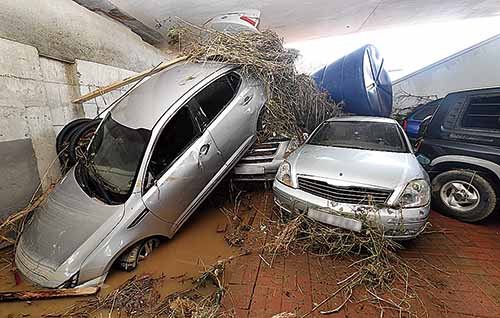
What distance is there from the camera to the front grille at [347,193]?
8.70ft

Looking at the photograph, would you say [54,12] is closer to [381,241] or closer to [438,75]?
[381,241]

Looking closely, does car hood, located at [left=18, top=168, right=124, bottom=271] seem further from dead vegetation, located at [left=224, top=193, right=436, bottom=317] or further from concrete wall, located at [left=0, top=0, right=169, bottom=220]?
dead vegetation, located at [left=224, top=193, right=436, bottom=317]

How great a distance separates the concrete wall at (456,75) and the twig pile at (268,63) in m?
6.87

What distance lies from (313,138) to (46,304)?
367 centimetres

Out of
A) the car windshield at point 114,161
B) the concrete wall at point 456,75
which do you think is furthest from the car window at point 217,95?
the concrete wall at point 456,75

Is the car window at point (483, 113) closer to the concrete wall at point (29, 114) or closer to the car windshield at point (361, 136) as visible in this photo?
the car windshield at point (361, 136)

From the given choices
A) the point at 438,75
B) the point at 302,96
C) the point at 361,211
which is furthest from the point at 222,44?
the point at 438,75

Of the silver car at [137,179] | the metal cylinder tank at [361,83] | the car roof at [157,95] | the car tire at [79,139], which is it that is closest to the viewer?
the silver car at [137,179]

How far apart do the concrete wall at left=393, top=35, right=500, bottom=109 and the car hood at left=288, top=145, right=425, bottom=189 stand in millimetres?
7722

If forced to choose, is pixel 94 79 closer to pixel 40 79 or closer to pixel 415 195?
pixel 40 79

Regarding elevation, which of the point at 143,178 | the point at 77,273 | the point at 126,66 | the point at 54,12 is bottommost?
the point at 77,273

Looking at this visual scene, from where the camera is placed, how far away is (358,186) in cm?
270

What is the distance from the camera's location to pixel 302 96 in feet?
16.7

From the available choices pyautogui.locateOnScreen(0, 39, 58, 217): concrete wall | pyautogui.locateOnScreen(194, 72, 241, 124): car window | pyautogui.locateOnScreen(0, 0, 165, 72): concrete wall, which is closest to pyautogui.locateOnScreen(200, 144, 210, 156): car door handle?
pyautogui.locateOnScreen(194, 72, 241, 124): car window
